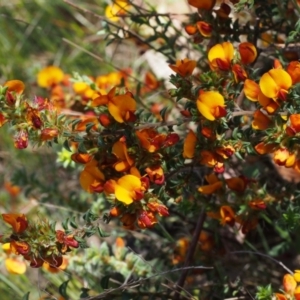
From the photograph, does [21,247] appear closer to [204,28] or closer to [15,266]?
[15,266]

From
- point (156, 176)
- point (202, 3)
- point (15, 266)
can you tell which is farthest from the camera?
point (15, 266)

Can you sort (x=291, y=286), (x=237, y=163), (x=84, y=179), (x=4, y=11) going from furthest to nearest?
(x=4, y=11) → (x=237, y=163) → (x=84, y=179) → (x=291, y=286)

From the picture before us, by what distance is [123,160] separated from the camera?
1.46 m

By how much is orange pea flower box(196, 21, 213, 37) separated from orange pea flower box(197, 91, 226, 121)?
0.31 m

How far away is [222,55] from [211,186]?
34cm

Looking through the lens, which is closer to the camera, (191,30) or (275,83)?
(275,83)

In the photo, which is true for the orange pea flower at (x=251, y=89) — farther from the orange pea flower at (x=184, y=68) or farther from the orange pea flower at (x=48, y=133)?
the orange pea flower at (x=48, y=133)

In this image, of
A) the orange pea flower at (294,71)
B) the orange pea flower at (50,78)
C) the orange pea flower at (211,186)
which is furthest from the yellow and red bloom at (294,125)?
the orange pea flower at (50,78)

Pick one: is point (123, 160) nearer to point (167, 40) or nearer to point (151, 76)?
point (167, 40)

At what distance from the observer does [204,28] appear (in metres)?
1.67

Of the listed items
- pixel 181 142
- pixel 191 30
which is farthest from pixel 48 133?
pixel 191 30

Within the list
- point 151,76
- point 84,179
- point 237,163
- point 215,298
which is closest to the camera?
point 84,179

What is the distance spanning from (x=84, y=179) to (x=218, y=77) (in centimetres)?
40

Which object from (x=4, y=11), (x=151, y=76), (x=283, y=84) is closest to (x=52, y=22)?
(x=4, y=11)
